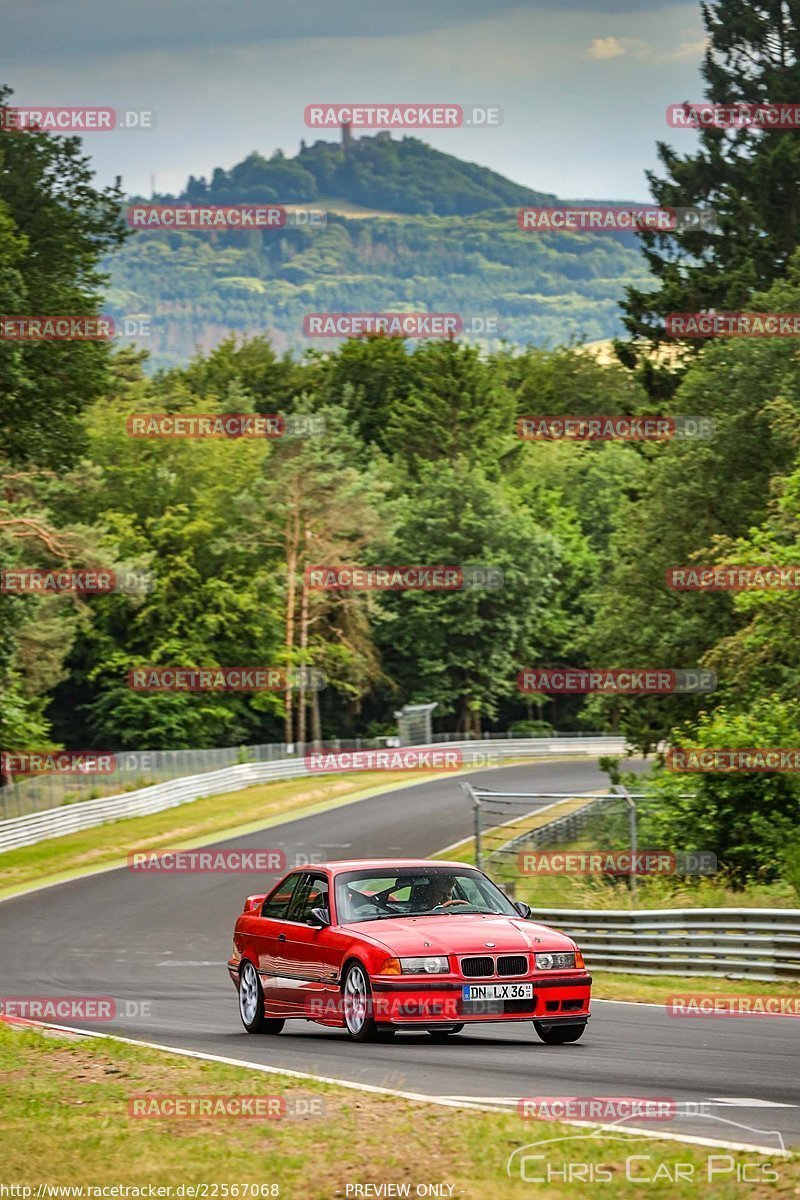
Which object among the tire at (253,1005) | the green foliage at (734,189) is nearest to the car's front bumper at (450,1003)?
the tire at (253,1005)

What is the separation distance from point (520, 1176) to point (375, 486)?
7949 cm

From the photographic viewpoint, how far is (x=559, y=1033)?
42.1 feet

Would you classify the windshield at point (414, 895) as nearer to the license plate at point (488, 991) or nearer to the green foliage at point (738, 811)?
the license plate at point (488, 991)

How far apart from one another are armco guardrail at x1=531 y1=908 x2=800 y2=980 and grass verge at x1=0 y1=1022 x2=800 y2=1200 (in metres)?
9.56

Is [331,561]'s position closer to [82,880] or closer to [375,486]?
[375,486]

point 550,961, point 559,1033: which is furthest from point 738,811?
point 550,961

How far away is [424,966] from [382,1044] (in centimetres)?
114

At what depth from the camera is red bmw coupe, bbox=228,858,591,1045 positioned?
12266 millimetres

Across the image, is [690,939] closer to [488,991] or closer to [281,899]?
[281,899]

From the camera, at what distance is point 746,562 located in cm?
3266

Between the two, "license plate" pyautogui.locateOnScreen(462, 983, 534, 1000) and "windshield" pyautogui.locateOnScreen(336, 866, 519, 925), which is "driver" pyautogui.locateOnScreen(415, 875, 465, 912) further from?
"license plate" pyautogui.locateOnScreen(462, 983, 534, 1000)

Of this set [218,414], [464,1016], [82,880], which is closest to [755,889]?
[464,1016]

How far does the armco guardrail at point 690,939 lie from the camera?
18.6 m

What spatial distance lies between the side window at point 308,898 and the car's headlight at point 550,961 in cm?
200
